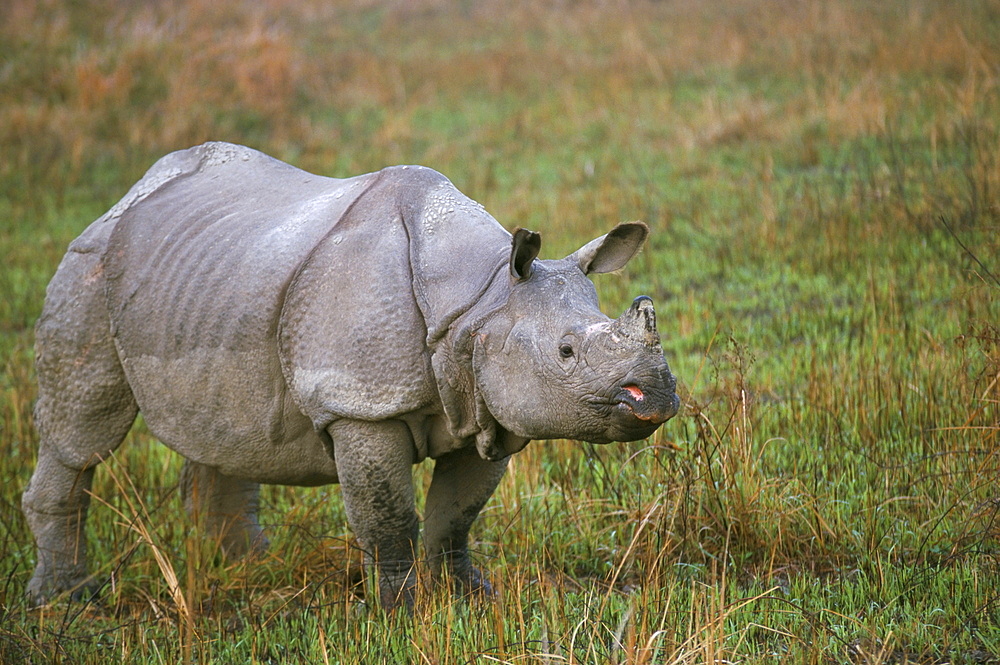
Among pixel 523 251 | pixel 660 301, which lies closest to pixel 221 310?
pixel 523 251

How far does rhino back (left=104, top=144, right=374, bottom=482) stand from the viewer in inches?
157

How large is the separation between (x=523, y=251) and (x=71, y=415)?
2167 mm

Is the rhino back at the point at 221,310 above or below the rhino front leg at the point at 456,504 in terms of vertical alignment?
above

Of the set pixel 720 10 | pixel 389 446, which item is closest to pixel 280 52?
pixel 720 10

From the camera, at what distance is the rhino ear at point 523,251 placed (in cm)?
332

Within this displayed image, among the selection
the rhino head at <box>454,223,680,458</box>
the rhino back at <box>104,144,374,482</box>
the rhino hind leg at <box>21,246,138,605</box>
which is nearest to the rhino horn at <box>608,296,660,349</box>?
the rhino head at <box>454,223,680,458</box>

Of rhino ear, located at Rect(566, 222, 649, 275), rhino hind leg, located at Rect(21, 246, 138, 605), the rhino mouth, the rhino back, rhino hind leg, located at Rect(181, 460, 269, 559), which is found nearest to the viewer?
the rhino mouth

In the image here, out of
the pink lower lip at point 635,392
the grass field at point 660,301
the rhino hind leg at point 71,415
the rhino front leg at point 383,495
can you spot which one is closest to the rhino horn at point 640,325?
the pink lower lip at point 635,392

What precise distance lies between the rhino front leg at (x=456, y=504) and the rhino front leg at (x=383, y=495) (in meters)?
0.20

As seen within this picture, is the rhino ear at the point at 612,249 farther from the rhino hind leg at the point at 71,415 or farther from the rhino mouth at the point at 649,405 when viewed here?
the rhino hind leg at the point at 71,415

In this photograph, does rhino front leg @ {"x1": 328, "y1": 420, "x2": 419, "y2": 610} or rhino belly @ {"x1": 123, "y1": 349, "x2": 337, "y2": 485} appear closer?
rhino front leg @ {"x1": 328, "y1": 420, "x2": 419, "y2": 610}

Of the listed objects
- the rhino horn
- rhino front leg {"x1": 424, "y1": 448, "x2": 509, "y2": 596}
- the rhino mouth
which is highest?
the rhino horn

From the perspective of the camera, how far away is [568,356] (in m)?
3.28

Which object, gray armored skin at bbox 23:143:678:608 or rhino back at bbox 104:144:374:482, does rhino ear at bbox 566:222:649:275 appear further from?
rhino back at bbox 104:144:374:482
